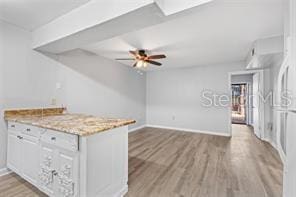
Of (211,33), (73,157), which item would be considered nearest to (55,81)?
(73,157)

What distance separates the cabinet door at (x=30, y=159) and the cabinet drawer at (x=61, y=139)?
259 millimetres

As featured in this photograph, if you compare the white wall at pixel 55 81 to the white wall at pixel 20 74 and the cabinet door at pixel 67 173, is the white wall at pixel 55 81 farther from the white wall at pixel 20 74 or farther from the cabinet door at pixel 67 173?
the cabinet door at pixel 67 173

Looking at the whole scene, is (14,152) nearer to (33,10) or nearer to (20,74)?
(20,74)

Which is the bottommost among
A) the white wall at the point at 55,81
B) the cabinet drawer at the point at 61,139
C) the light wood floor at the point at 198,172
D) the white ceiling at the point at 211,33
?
the light wood floor at the point at 198,172

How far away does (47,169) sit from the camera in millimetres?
1696

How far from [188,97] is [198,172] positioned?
10.8 feet

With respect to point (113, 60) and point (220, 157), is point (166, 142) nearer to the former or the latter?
point (220, 157)

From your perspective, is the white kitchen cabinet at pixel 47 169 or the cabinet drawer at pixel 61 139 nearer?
the cabinet drawer at pixel 61 139

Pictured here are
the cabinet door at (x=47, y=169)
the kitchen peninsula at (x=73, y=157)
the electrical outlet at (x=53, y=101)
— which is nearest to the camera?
the kitchen peninsula at (x=73, y=157)

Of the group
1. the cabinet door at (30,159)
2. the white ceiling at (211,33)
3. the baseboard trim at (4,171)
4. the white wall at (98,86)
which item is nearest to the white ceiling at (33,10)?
the white wall at (98,86)

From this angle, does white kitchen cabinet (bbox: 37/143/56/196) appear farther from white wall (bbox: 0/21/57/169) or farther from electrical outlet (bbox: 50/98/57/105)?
electrical outlet (bbox: 50/98/57/105)

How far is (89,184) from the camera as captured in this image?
4.69 ft

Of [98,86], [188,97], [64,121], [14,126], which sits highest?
[98,86]

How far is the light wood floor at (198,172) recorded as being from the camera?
6.31 ft
